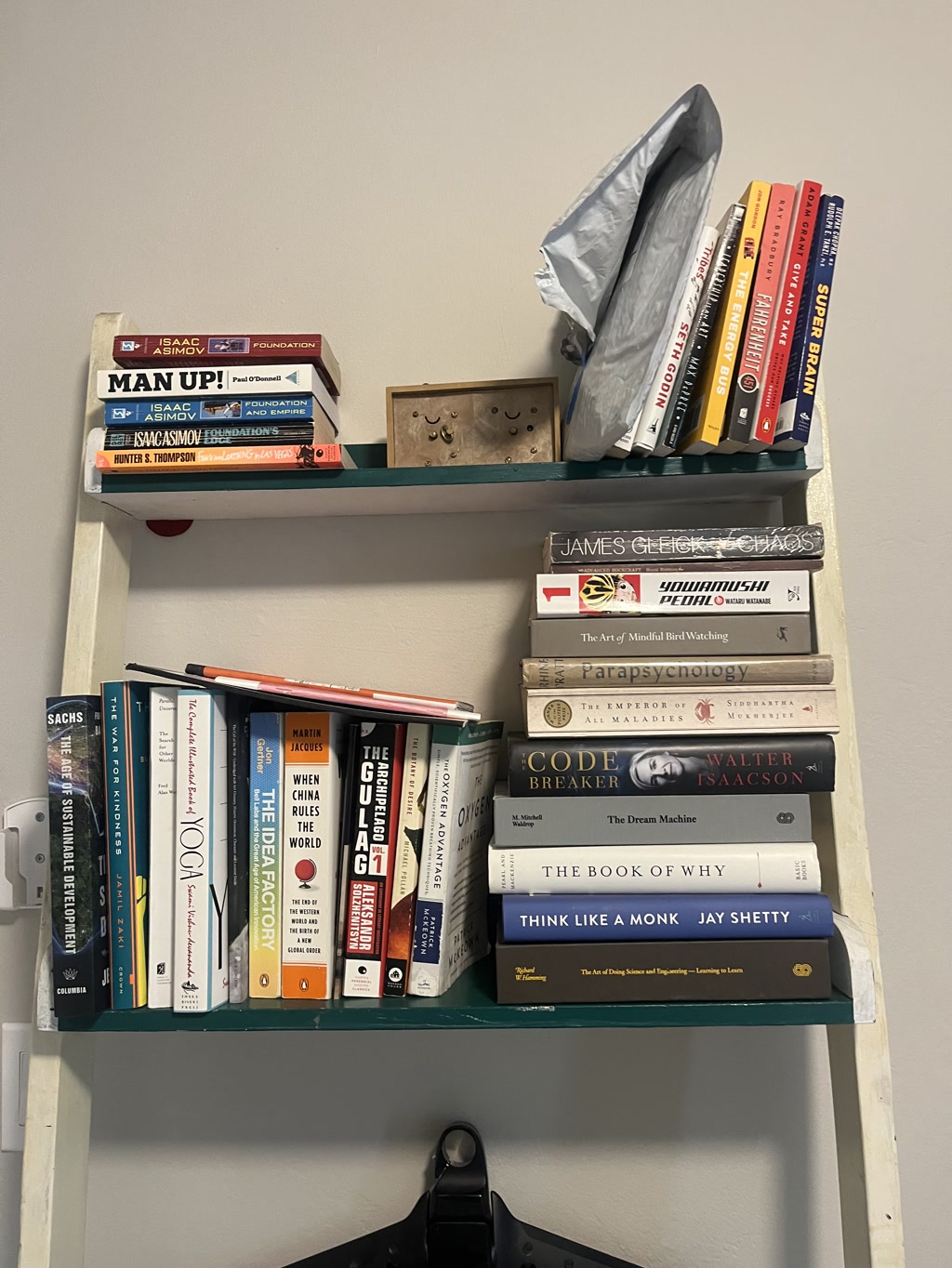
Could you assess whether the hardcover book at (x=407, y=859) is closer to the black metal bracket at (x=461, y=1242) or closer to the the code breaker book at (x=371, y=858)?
the the code breaker book at (x=371, y=858)

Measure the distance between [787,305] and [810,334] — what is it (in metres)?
0.03

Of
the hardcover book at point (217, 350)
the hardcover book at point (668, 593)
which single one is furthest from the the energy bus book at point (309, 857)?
the hardcover book at point (217, 350)

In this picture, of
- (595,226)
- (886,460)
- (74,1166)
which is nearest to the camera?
(595,226)

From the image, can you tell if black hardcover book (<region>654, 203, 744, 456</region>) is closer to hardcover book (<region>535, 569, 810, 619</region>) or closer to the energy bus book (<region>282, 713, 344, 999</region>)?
hardcover book (<region>535, 569, 810, 619</region>)

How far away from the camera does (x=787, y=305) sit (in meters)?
0.70

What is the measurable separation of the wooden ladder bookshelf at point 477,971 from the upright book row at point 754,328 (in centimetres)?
5

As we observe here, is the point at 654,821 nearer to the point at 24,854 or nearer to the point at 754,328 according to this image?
the point at 754,328

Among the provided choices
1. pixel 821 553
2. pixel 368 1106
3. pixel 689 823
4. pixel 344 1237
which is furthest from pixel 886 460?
pixel 344 1237

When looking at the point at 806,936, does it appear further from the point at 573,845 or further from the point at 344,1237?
the point at 344,1237

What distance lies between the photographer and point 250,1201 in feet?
2.90

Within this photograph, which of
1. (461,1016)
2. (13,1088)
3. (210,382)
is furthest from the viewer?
(13,1088)

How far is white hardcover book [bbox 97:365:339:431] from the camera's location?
0.77 m

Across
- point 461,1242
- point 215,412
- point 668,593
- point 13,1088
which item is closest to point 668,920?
point 668,593

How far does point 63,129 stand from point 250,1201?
4.08 ft
